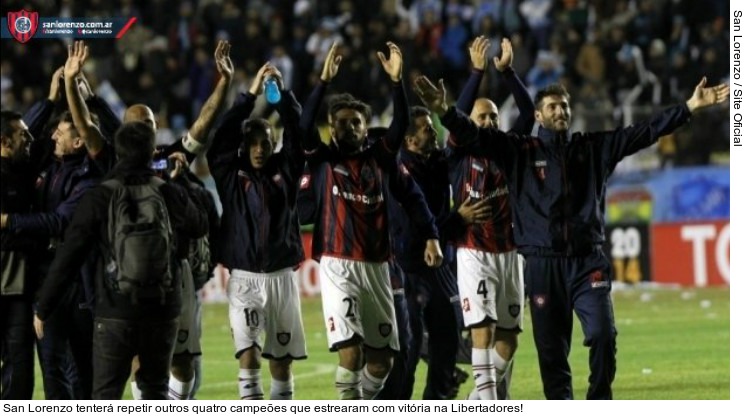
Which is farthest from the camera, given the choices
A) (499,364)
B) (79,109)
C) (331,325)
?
(499,364)

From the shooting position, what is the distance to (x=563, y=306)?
9234 millimetres

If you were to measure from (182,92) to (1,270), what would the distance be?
553 inches

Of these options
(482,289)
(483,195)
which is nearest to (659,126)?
(483,195)

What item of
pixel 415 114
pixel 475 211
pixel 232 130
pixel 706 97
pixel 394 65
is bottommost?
pixel 475 211

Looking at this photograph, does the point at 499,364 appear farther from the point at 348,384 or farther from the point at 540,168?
the point at 540,168

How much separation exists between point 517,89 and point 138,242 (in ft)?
10.4

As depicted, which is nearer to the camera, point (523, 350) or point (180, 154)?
point (180, 154)

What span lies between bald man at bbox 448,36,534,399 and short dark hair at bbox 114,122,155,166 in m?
2.54

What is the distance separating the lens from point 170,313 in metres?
7.75

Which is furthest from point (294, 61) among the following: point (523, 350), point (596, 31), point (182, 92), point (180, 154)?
point (180, 154)

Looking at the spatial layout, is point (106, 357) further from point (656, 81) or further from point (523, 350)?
point (656, 81)

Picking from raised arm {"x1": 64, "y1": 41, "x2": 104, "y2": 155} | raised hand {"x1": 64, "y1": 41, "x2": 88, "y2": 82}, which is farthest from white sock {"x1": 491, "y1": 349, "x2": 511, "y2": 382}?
raised hand {"x1": 64, "y1": 41, "x2": 88, "y2": 82}

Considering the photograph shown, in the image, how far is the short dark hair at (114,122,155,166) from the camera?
7688 mm

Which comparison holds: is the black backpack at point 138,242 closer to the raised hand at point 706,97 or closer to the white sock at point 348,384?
the white sock at point 348,384
